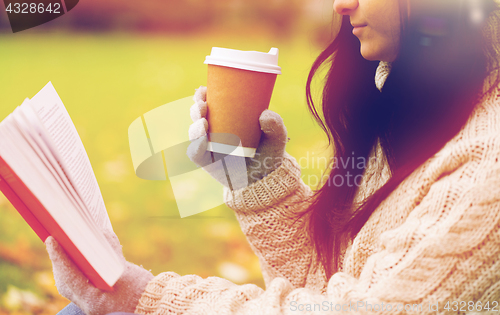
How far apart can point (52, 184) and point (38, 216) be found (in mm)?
60

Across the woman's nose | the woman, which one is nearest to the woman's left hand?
the woman

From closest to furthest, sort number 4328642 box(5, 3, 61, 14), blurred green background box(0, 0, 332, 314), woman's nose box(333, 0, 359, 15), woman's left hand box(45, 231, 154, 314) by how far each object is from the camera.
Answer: woman's left hand box(45, 231, 154, 314)
woman's nose box(333, 0, 359, 15)
number 4328642 box(5, 3, 61, 14)
blurred green background box(0, 0, 332, 314)

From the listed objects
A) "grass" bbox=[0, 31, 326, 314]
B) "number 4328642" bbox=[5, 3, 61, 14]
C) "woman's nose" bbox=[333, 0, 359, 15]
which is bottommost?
"grass" bbox=[0, 31, 326, 314]

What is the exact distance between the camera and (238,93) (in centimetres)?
89

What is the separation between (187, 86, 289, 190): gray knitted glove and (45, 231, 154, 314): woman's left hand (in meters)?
0.33

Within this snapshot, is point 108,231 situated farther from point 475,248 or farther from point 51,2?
point 51,2

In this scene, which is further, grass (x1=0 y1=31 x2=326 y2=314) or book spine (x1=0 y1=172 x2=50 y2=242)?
grass (x1=0 y1=31 x2=326 y2=314)

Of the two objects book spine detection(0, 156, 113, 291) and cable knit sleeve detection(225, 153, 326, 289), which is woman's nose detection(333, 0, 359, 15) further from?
book spine detection(0, 156, 113, 291)

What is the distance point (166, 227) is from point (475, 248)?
5.09 feet

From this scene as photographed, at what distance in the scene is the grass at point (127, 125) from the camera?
183cm

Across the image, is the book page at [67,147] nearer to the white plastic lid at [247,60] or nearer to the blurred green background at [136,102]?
the white plastic lid at [247,60]

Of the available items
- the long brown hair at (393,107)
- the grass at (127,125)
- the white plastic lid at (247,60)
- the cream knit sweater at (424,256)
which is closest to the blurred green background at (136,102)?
the grass at (127,125)

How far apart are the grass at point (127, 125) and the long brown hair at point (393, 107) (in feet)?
2.50

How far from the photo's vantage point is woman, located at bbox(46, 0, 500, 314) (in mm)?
507
